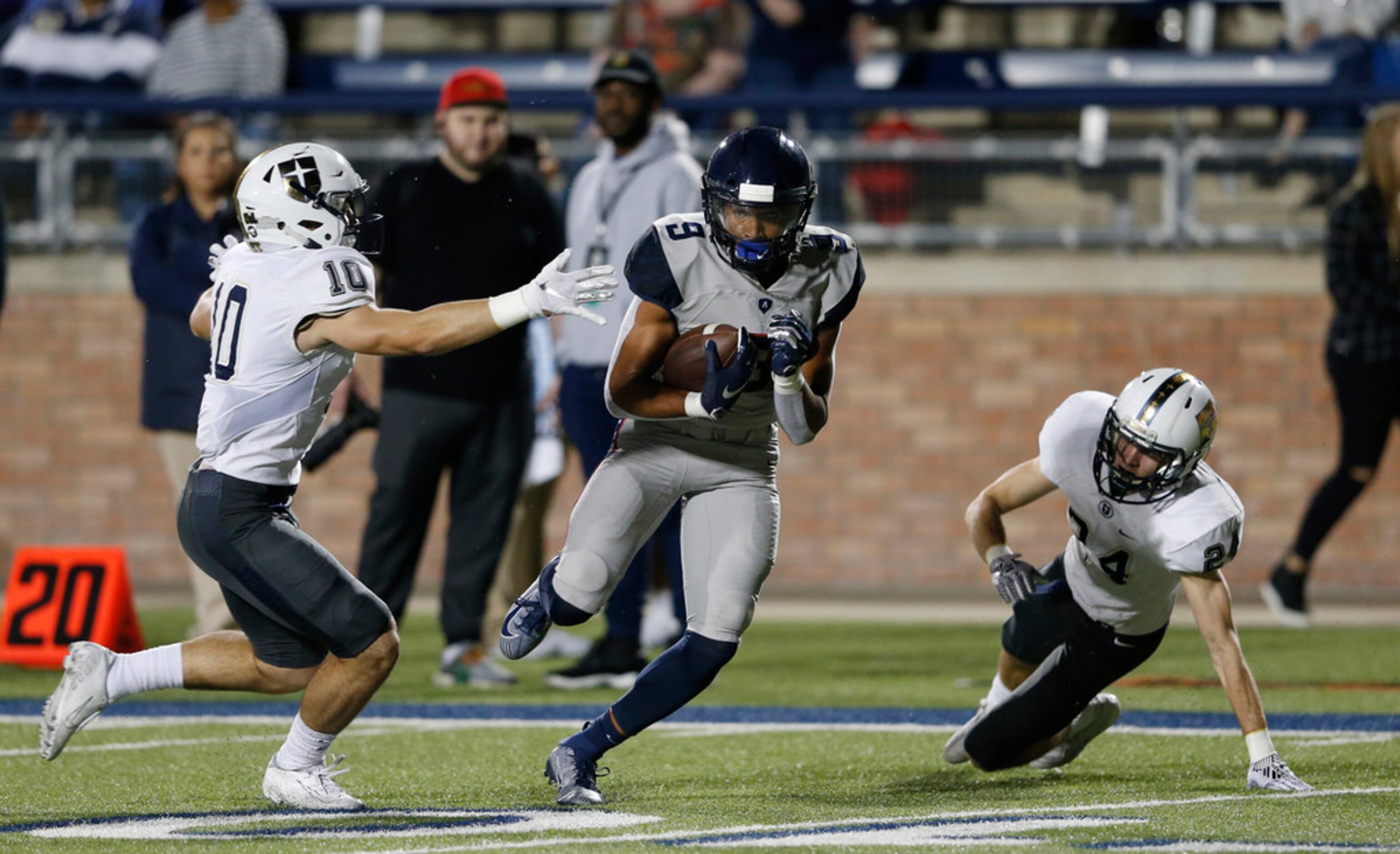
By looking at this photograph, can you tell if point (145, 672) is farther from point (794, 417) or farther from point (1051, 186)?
point (1051, 186)

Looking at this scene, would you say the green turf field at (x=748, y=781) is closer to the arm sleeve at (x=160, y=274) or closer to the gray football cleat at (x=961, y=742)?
the gray football cleat at (x=961, y=742)

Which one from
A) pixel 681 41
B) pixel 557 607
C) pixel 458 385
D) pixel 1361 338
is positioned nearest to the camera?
pixel 557 607

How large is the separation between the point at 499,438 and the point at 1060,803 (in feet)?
9.69

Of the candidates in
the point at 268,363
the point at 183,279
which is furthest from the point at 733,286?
the point at 183,279

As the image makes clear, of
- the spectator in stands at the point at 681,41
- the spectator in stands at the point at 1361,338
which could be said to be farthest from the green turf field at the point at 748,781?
the spectator in stands at the point at 681,41

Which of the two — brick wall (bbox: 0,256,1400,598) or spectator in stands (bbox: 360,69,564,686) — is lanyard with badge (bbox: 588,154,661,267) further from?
brick wall (bbox: 0,256,1400,598)

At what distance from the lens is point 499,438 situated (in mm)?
7387

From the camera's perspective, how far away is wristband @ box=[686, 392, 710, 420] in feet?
16.0

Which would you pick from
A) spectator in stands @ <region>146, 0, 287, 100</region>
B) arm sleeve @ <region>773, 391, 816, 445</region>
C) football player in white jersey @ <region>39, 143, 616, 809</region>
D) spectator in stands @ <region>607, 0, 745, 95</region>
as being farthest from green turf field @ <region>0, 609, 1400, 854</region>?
spectator in stands @ <region>146, 0, 287, 100</region>

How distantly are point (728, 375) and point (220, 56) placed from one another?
694 centimetres

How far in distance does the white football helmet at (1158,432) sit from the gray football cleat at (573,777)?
4.56 ft

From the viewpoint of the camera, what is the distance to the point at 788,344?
15.5 ft

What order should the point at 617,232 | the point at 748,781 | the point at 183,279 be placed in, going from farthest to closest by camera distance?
the point at 183,279, the point at 617,232, the point at 748,781

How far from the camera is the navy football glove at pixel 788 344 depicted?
4.71 meters
